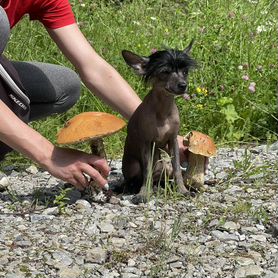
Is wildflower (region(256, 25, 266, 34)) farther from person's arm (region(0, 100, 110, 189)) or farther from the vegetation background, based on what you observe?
person's arm (region(0, 100, 110, 189))

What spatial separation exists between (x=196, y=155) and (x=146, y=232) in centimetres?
68

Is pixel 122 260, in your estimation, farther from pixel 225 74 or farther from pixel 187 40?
pixel 187 40

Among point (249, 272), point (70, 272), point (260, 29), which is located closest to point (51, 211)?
point (70, 272)

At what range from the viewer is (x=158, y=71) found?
426 cm

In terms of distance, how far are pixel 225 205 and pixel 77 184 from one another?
91 centimetres

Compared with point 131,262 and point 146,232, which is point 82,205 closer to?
point 146,232

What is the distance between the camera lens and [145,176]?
14.7ft

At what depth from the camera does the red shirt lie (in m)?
4.93

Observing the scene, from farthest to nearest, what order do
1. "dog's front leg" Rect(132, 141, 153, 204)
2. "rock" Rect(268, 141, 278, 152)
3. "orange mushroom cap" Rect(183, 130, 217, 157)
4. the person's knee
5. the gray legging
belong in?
"rock" Rect(268, 141, 278, 152) < the person's knee < the gray legging < "orange mushroom cap" Rect(183, 130, 217, 157) < "dog's front leg" Rect(132, 141, 153, 204)

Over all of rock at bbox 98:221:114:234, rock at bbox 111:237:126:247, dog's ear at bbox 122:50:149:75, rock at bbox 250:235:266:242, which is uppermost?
dog's ear at bbox 122:50:149:75

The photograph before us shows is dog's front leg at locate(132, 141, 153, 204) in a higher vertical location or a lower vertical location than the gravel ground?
higher

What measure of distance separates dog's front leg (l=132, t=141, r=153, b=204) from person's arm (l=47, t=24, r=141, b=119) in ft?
1.82

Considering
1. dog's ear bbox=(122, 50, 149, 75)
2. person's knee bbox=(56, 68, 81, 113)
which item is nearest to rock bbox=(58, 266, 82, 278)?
dog's ear bbox=(122, 50, 149, 75)

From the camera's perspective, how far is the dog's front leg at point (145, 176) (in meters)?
4.35
